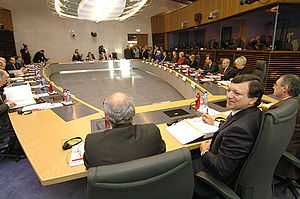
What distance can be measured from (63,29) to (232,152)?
47.0 feet

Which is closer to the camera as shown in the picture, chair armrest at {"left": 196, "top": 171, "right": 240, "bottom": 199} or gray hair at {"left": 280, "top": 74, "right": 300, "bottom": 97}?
chair armrest at {"left": 196, "top": 171, "right": 240, "bottom": 199}

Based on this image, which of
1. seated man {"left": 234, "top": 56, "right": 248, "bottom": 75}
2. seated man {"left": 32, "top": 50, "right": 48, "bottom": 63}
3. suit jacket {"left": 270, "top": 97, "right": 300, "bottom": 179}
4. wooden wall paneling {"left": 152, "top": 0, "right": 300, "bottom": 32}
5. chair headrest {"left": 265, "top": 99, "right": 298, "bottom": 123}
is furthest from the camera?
seated man {"left": 32, "top": 50, "right": 48, "bottom": 63}

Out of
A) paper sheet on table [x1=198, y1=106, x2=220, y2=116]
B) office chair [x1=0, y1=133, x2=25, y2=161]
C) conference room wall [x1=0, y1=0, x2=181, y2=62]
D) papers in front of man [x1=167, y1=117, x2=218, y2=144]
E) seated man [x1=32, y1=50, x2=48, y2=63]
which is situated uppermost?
conference room wall [x1=0, y1=0, x2=181, y2=62]

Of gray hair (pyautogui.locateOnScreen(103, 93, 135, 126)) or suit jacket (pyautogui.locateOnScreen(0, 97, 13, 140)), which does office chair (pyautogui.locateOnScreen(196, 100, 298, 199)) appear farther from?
suit jacket (pyautogui.locateOnScreen(0, 97, 13, 140))

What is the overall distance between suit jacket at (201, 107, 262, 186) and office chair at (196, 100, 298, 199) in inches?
1.6

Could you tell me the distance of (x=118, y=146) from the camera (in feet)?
3.80

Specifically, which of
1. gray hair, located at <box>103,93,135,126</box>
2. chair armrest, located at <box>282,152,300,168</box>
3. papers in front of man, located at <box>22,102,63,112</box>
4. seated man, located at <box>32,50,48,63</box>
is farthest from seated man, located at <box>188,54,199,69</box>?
seated man, located at <box>32,50,48,63</box>

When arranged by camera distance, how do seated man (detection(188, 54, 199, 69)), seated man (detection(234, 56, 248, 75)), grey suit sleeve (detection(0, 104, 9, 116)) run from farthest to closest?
Result: seated man (detection(188, 54, 199, 69))
seated man (detection(234, 56, 248, 75))
grey suit sleeve (detection(0, 104, 9, 116))

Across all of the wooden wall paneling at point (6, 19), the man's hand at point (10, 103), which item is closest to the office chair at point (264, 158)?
the man's hand at point (10, 103)

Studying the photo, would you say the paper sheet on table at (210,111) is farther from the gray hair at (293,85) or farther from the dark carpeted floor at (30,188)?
the dark carpeted floor at (30,188)

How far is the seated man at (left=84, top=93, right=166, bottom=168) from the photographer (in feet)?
3.77

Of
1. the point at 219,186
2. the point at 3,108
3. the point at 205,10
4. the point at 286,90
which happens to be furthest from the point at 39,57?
the point at 219,186

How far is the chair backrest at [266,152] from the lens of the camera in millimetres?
1122

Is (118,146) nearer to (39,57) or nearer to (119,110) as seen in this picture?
(119,110)
